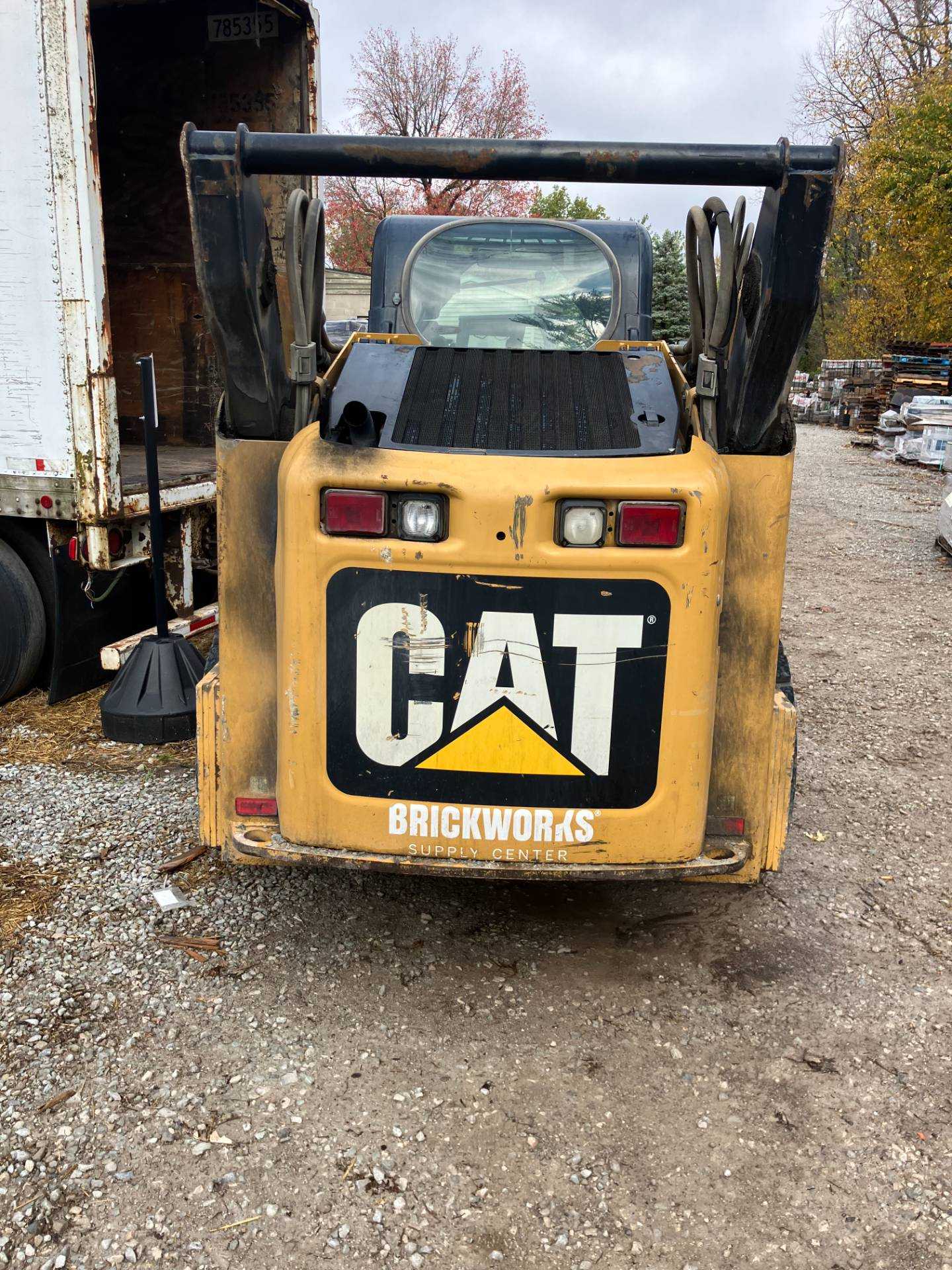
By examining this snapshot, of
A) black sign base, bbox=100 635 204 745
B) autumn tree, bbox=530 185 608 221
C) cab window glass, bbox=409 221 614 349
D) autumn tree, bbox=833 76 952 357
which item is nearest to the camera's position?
cab window glass, bbox=409 221 614 349

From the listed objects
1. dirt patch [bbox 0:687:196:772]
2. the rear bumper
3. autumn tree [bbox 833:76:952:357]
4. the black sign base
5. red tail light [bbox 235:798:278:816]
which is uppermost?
autumn tree [bbox 833:76:952:357]

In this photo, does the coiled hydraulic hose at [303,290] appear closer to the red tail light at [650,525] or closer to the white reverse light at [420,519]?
the white reverse light at [420,519]

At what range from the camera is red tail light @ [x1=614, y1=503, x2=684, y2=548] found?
8.32ft

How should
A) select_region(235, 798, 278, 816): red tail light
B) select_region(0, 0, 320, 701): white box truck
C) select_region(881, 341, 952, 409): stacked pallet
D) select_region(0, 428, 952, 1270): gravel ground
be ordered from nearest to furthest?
select_region(0, 428, 952, 1270): gravel ground
select_region(235, 798, 278, 816): red tail light
select_region(0, 0, 320, 701): white box truck
select_region(881, 341, 952, 409): stacked pallet

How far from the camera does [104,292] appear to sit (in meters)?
4.57

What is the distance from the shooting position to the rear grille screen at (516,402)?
2.74m

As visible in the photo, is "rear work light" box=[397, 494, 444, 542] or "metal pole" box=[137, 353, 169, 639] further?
"metal pole" box=[137, 353, 169, 639]

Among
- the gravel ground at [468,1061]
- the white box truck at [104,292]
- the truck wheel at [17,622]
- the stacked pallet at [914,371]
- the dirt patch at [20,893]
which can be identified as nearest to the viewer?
the gravel ground at [468,1061]

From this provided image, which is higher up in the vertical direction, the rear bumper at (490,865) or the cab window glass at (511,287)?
the cab window glass at (511,287)

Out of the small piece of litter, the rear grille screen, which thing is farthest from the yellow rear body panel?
the small piece of litter

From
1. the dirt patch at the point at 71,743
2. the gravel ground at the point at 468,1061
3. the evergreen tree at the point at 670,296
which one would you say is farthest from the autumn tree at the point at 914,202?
the dirt patch at the point at 71,743

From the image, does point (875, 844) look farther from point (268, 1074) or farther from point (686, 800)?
point (268, 1074)

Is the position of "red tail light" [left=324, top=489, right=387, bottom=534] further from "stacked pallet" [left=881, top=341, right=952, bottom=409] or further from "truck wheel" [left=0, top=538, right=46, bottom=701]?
"stacked pallet" [left=881, top=341, right=952, bottom=409]

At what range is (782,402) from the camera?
2691mm
